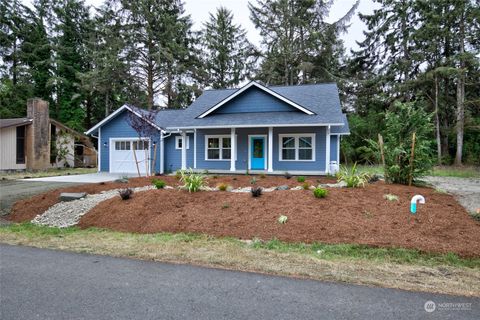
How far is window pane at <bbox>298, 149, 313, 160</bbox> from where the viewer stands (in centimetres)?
1484

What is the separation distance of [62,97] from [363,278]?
37.0 m

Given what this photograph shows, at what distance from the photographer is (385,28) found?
29875 millimetres

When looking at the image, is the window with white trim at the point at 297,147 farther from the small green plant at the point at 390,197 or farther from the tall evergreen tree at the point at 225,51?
the tall evergreen tree at the point at 225,51

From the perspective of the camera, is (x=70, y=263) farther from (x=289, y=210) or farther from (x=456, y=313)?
(x=456, y=313)

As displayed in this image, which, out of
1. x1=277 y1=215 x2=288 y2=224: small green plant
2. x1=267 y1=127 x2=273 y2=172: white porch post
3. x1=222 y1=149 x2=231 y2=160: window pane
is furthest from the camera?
x1=222 y1=149 x2=231 y2=160: window pane

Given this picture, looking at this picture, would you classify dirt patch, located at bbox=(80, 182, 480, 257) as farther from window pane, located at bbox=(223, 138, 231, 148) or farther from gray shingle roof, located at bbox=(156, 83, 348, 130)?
window pane, located at bbox=(223, 138, 231, 148)

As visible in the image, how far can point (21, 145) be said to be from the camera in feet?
68.1

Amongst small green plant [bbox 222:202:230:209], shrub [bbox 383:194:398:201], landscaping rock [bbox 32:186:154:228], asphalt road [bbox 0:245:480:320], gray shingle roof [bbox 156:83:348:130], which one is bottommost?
asphalt road [bbox 0:245:480:320]

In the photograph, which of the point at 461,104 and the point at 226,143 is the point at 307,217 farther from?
the point at 461,104

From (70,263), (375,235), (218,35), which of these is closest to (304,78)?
(218,35)

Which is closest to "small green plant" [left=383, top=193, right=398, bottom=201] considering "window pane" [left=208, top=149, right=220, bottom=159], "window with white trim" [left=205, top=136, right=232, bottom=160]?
"window with white trim" [left=205, top=136, right=232, bottom=160]

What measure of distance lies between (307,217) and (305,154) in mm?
9117

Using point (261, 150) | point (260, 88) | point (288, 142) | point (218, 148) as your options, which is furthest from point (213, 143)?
point (288, 142)

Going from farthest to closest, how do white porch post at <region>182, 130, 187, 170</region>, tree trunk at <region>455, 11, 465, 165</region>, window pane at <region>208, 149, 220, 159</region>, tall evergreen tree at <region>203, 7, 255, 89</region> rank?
tall evergreen tree at <region>203, 7, 255, 89</region> → tree trunk at <region>455, 11, 465, 165</region> → window pane at <region>208, 149, 220, 159</region> → white porch post at <region>182, 130, 187, 170</region>
